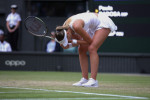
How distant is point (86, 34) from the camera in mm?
7664

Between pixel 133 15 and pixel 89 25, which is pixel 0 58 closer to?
pixel 133 15

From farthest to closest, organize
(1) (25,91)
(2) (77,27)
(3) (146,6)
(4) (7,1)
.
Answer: (4) (7,1) < (3) (146,6) < (2) (77,27) < (1) (25,91)

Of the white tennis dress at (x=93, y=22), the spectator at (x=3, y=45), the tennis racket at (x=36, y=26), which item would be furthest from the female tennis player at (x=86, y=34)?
the spectator at (x=3, y=45)

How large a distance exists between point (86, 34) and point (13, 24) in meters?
6.85

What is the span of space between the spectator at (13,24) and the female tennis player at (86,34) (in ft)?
19.7

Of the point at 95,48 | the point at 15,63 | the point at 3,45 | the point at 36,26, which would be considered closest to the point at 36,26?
the point at 36,26

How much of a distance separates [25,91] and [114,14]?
6.45 metres

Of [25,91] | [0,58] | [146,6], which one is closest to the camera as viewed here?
[25,91]

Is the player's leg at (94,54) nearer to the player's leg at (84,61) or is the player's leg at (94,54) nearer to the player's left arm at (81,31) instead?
the player's left arm at (81,31)

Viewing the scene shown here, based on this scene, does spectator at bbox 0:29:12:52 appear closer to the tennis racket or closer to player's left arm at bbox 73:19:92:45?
the tennis racket

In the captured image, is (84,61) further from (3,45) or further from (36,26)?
(3,45)

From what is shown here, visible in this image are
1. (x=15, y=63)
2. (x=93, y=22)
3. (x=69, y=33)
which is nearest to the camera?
(x=69, y=33)

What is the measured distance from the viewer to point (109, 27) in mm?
8148

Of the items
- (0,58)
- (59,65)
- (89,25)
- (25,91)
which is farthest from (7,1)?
(25,91)
